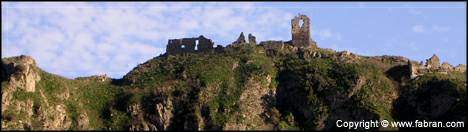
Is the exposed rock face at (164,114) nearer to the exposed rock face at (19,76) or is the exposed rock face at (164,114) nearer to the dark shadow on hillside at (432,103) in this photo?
the exposed rock face at (19,76)

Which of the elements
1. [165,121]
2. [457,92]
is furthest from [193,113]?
[457,92]

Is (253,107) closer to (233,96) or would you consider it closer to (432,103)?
(233,96)

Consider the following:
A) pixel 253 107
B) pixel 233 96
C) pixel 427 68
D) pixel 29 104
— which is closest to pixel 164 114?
pixel 233 96

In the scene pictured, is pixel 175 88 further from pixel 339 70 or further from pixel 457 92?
pixel 457 92

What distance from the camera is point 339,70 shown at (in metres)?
190

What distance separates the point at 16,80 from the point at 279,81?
110 feet

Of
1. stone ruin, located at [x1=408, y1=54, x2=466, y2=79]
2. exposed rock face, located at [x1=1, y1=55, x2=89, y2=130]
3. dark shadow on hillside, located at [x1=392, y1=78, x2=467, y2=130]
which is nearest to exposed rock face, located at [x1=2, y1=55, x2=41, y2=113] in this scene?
exposed rock face, located at [x1=1, y1=55, x2=89, y2=130]

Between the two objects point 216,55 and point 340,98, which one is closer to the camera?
point 340,98

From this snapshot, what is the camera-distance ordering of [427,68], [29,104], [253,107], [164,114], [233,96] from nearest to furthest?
1. [29,104]
2. [164,114]
3. [253,107]
4. [233,96]
5. [427,68]

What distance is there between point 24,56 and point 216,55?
87.4 feet

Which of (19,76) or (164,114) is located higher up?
(19,76)

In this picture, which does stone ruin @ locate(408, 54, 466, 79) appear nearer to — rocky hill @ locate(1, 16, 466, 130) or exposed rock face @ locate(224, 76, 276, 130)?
rocky hill @ locate(1, 16, 466, 130)

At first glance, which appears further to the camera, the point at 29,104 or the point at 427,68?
the point at 427,68

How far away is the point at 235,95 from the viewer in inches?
7224
